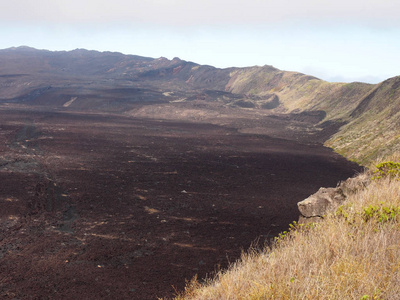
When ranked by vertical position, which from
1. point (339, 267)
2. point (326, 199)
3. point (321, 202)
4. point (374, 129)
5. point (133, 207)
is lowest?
point (133, 207)

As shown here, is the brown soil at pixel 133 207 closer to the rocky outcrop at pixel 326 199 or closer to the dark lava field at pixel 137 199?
the dark lava field at pixel 137 199

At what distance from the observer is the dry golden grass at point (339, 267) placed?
179 inches

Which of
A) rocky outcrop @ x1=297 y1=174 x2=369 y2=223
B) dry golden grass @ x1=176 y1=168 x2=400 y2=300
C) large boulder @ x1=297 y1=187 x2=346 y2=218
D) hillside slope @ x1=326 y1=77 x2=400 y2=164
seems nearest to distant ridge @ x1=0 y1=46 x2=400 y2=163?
hillside slope @ x1=326 y1=77 x2=400 y2=164

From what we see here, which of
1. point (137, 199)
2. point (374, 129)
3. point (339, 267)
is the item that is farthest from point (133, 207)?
point (374, 129)

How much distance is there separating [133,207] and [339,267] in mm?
12907

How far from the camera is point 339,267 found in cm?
503

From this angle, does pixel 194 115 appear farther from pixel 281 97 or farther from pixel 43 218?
pixel 43 218

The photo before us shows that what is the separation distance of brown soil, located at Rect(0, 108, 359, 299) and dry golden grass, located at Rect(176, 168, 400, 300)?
250 cm

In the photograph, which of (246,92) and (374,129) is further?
(246,92)

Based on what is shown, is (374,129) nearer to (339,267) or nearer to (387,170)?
(387,170)

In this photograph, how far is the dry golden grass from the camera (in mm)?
4543

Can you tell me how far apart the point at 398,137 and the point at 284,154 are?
10.3 m

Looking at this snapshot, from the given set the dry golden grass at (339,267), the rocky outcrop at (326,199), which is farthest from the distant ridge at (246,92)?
the dry golden grass at (339,267)

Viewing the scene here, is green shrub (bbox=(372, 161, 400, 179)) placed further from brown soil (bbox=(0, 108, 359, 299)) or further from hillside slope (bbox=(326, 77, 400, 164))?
hillside slope (bbox=(326, 77, 400, 164))
